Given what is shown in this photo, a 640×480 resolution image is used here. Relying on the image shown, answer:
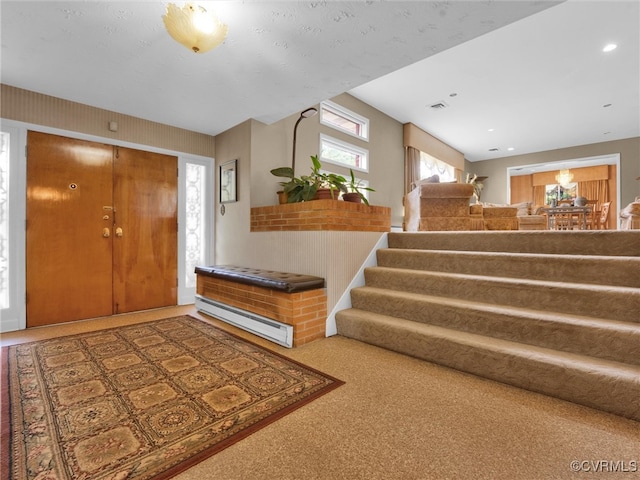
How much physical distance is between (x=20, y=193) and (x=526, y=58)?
6206 mm

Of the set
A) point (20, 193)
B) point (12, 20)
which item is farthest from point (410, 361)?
point (20, 193)

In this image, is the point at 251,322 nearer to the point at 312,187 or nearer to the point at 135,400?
the point at 135,400

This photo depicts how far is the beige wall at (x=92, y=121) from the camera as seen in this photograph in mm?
2846

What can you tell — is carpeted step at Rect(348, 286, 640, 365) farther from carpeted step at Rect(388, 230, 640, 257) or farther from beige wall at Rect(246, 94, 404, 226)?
beige wall at Rect(246, 94, 404, 226)

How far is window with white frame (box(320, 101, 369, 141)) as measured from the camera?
15.5 feet

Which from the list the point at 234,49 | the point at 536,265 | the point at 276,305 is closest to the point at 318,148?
the point at 234,49

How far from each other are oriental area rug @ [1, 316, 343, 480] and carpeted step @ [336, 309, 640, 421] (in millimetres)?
732

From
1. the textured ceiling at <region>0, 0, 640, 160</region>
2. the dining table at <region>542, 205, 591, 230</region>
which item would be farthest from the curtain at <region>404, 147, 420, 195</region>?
the dining table at <region>542, 205, 591, 230</region>

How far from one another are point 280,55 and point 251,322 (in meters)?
2.38

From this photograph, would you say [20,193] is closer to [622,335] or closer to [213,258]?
[213,258]

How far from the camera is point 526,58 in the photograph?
3.88 meters

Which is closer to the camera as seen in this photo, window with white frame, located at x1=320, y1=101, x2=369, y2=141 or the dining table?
window with white frame, located at x1=320, y1=101, x2=369, y2=141

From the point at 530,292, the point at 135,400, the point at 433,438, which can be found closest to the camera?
the point at 433,438

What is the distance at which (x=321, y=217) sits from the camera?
2.82 m
